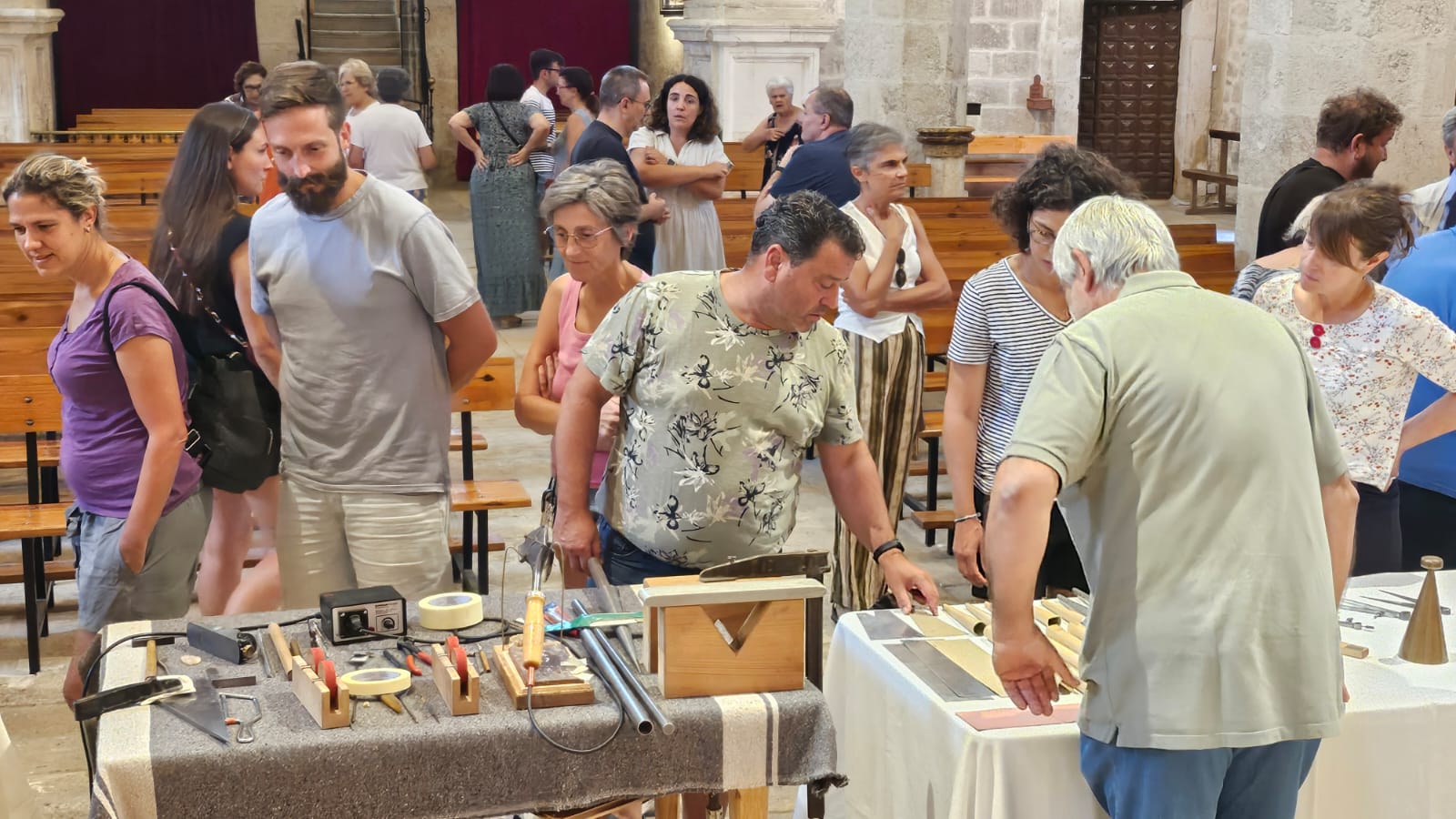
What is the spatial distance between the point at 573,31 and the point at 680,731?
17.1 meters

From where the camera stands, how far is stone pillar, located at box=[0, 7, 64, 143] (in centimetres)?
1327

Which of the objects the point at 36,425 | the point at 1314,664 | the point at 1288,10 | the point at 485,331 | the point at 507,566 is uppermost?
the point at 1288,10

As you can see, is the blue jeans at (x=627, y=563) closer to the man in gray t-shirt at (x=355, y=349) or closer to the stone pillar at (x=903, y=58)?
the man in gray t-shirt at (x=355, y=349)

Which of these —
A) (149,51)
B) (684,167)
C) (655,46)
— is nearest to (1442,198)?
(684,167)

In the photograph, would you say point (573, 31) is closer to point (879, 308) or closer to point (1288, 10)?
point (1288, 10)

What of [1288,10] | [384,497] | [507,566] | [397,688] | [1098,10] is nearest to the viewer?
[397,688]

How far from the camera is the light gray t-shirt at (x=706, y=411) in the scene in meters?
2.94

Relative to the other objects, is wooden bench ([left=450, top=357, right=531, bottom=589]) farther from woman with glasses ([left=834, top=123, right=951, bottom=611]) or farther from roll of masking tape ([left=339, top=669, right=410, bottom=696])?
roll of masking tape ([left=339, top=669, right=410, bottom=696])

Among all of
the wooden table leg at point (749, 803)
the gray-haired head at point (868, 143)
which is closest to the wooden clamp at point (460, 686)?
the wooden table leg at point (749, 803)

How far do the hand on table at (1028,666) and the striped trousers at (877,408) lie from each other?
246 centimetres

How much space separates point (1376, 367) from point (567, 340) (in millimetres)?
1848

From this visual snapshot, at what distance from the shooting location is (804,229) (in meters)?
2.86

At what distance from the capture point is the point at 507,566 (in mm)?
5754

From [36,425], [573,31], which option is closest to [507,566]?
[36,425]
